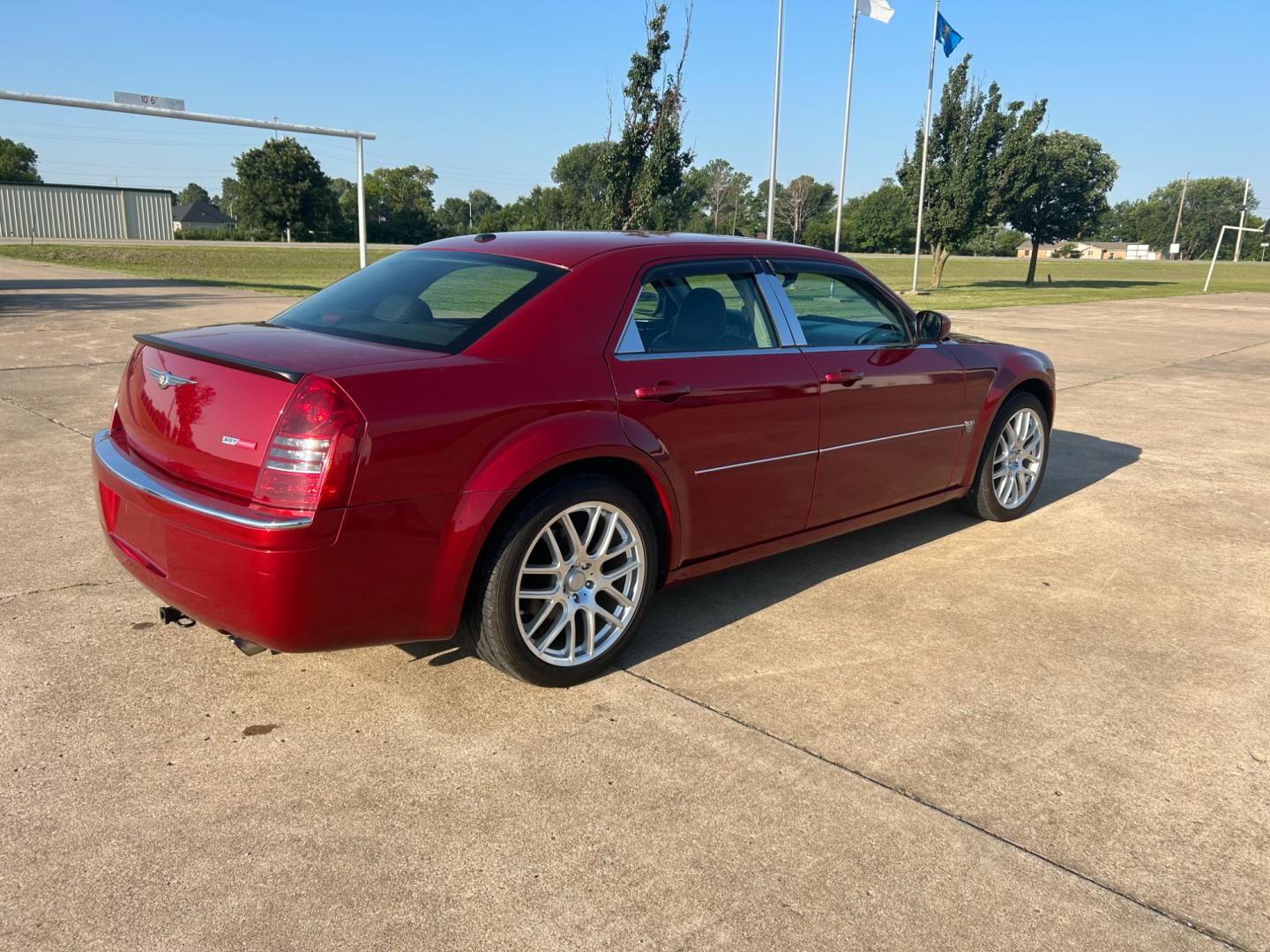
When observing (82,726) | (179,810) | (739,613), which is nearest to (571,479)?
(739,613)

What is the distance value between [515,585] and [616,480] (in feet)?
1.73

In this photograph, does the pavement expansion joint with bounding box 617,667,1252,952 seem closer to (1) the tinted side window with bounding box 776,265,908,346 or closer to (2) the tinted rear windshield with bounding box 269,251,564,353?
(2) the tinted rear windshield with bounding box 269,251,564,353

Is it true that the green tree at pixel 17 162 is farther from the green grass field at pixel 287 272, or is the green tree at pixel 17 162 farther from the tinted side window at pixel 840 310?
the tinted side window at pixel 840 310

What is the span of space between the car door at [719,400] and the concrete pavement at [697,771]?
1.57ft

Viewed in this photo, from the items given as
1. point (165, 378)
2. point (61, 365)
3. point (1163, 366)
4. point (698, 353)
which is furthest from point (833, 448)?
point (1163, 366)

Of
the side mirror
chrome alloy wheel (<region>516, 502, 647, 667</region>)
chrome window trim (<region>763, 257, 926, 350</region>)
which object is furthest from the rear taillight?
the side mirror

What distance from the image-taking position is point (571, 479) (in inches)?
132

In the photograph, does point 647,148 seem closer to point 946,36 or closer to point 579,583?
point 946,36

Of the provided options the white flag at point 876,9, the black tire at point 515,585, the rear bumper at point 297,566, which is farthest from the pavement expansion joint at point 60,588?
the white flag at point 876,9

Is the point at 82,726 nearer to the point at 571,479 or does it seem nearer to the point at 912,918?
the point at 571,479

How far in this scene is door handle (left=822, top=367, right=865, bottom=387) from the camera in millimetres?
4234

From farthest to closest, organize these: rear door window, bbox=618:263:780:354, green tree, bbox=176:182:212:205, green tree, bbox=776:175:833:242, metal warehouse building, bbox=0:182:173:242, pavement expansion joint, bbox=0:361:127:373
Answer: green tree, bbox=176:182:212:205 → green tree, bbox=776:175:833:242 → metal warehouse building, bbox=0:182:173:242 → pavement expansion joint, bbox=0:361:127:373 → rear door window, bbox=618:263:780:354

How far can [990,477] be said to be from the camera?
5492 mm

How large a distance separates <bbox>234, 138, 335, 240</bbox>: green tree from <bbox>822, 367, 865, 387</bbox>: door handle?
271 ft
